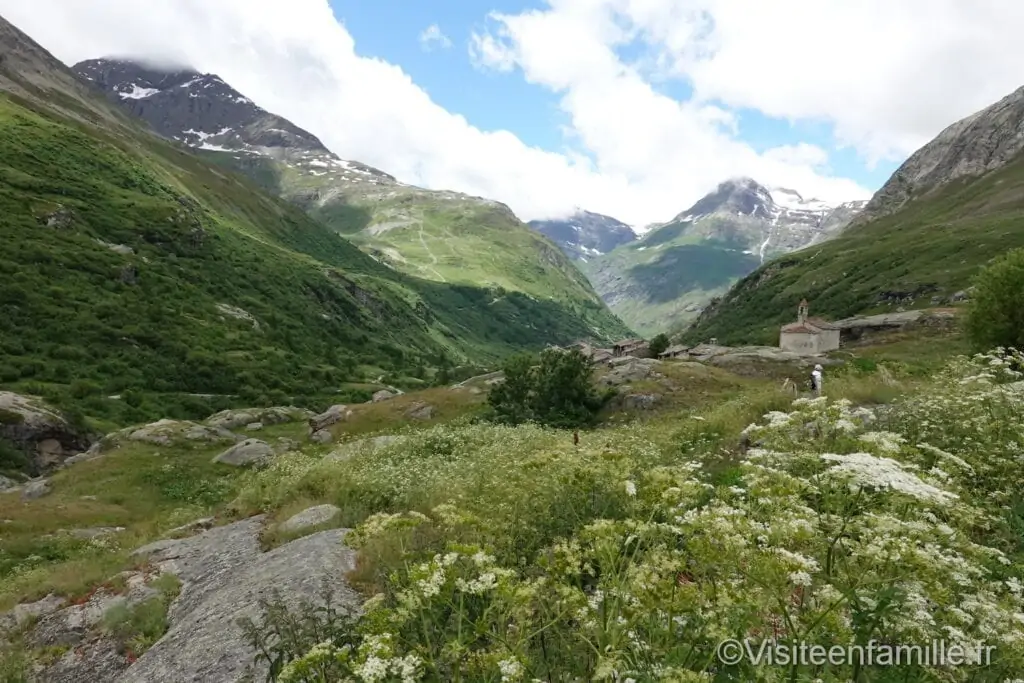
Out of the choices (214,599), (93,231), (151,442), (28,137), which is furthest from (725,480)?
(28,137)

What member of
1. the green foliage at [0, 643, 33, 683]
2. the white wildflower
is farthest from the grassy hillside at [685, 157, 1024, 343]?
the white wildflower

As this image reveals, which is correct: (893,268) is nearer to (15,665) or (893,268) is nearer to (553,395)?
(553,395)

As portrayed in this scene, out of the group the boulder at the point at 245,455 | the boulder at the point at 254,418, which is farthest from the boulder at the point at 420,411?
the boulder at the point at 254,418

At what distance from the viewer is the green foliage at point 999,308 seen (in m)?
27.7

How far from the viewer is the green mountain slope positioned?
8862 cm

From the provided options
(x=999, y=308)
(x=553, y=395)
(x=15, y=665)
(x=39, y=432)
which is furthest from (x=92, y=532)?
(x=999, y=308)

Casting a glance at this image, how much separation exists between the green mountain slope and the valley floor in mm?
73344

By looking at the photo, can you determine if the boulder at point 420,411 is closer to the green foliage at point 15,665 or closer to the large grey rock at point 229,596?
the large grey rock at point 229,596

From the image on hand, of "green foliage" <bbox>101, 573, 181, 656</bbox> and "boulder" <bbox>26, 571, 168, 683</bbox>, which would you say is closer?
"boulder" <bbox>26, 571, 168, 683</bbox>

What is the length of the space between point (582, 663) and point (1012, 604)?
13.1ft

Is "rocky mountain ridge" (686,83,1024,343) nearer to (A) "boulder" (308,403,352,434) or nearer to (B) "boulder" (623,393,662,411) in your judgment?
(B) "boulder" (623,393,662,411)

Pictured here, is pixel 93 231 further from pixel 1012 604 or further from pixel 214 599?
pixel 1012 604

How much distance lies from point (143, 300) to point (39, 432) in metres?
65.3

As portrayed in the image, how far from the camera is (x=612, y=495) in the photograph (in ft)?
25.6
